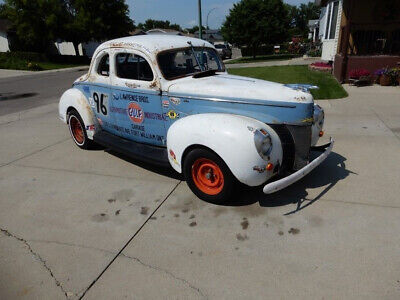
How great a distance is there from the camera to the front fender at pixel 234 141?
3.29m

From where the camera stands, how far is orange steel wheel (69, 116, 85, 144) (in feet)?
19.7

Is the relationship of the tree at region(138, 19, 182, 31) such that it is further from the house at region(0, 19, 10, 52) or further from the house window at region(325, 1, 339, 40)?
the house window at region(325, 1, 339, 40)

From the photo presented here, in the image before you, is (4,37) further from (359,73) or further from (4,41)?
(359,73)

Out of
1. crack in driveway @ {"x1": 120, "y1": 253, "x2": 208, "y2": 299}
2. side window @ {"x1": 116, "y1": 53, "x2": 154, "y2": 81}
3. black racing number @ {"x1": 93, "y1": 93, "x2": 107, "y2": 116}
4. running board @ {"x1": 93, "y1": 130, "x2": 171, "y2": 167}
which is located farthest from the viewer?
black racing number @ {"x1": 93, "y1": 93, "x2": 107, "y2": 116}

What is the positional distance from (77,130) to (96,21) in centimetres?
3019

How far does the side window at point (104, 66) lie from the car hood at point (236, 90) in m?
1.49

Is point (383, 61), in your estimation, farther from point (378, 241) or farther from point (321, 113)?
point (378, 241)

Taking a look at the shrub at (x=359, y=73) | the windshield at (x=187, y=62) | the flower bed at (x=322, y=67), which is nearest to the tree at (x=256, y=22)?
the flower bed at (x=322, y=67)

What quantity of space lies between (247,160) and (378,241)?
5.07 ft

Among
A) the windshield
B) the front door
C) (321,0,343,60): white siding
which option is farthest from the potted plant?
the front door

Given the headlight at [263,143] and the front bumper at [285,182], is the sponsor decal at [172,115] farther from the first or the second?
the front bumper at [285,182]

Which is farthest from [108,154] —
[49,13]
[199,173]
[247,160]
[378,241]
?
[49,13]

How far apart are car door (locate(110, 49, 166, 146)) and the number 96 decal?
20 centimetres

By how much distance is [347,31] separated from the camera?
10.8m
